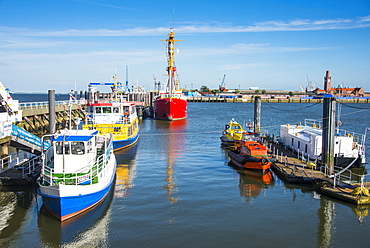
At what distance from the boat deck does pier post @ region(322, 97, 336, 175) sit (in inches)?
41.1

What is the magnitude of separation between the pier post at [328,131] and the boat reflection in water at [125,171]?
13650 millimetres

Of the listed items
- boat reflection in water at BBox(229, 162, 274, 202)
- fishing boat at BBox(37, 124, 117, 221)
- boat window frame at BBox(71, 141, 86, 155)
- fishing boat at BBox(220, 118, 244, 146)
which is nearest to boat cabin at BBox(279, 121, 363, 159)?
boat reflection in water at BBox(229, 162, 274, 202)

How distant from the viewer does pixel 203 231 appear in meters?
15.5

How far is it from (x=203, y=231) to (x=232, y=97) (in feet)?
576

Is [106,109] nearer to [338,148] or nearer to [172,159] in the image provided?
[172,159]

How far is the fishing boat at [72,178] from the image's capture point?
1591 cm

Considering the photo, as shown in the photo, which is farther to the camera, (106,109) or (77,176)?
(106,109)

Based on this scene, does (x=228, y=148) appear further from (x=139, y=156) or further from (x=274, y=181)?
(x=274, y=181)

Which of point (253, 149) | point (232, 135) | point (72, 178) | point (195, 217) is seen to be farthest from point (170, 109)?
point (72, 178)

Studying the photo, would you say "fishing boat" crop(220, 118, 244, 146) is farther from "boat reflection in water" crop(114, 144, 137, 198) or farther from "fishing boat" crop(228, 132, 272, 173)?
"boat reflection in water" crop(114, 144, 137, 198)

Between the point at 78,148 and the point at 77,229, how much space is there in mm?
4729

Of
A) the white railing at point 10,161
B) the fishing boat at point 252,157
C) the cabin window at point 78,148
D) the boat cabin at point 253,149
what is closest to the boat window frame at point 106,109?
the white railing at point 10,161

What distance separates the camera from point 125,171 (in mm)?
26156

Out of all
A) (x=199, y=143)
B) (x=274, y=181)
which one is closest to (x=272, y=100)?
(x=199, y=143)
